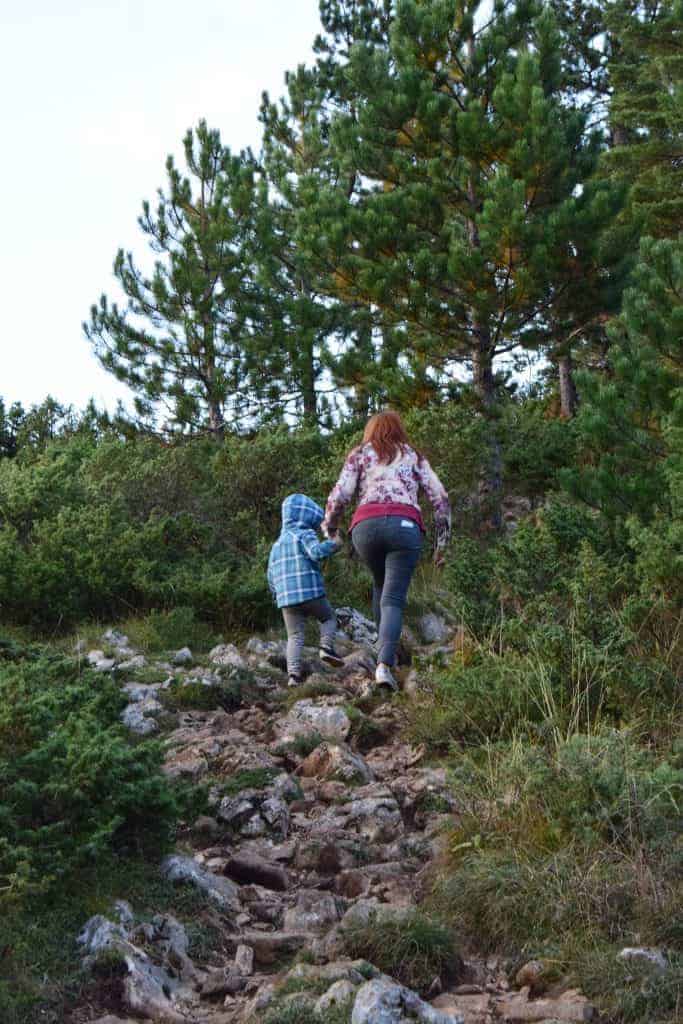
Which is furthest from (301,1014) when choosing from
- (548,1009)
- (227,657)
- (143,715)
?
(227,657)

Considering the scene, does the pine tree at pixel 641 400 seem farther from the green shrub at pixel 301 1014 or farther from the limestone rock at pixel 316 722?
the green shrub at pixel 301 1014

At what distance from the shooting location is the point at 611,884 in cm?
417

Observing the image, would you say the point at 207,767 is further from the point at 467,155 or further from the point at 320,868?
the point at 467,155

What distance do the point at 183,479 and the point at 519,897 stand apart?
28.3 feet

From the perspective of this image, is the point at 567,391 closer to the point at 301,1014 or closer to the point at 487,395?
the point at 487,395

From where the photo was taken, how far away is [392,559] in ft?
26.0

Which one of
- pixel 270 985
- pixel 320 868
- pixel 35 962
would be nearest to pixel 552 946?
pixel 270 985

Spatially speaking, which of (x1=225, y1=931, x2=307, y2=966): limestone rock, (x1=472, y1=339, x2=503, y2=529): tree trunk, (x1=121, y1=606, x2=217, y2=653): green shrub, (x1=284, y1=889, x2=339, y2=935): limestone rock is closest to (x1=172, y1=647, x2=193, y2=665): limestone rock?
(x1=121, y1=606, x2=217, y2=653): green shrub

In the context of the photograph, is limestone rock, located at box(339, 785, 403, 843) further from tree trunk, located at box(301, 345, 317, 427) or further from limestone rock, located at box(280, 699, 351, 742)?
tree trunk, located at box(301, 345, 317, 427)

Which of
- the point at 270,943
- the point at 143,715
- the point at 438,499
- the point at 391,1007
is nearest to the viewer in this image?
the point at 391,1007

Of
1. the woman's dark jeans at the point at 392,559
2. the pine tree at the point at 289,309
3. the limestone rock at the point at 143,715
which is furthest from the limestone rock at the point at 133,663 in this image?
the pine tree at the point at 289,309

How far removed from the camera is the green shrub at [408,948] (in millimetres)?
3914

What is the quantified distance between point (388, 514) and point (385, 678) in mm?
1117

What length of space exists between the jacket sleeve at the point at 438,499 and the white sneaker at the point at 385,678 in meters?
1.07
